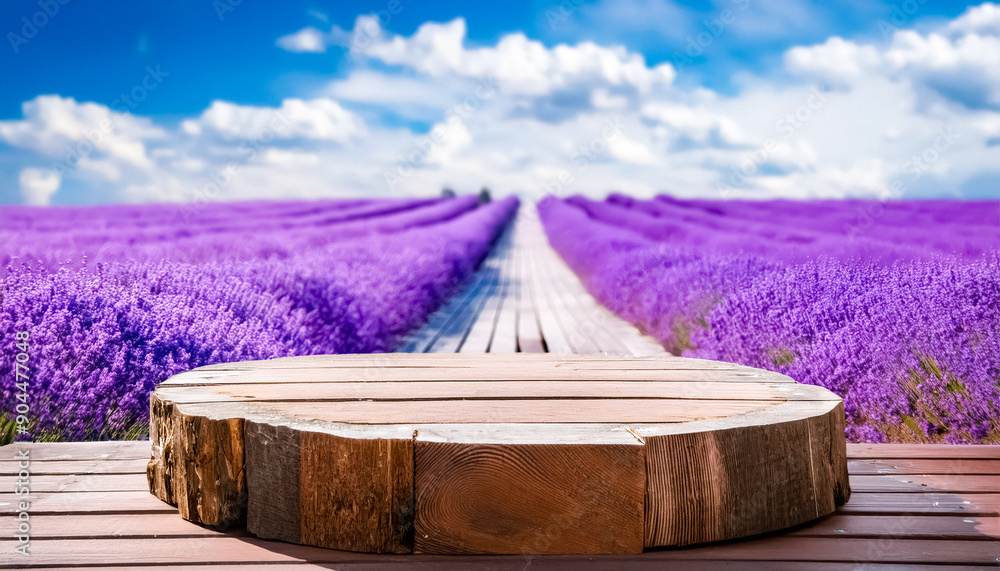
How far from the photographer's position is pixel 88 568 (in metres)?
1.17

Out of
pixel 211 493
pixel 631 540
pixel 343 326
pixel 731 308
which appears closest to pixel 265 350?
pixel 343 326

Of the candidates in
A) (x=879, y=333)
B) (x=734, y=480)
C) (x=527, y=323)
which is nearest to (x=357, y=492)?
(x=734, y=480)

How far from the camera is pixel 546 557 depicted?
3.91ft

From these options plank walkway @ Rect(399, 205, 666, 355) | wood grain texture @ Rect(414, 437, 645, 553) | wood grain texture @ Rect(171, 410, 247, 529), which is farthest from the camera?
plank walkway @ Rect(399, 205, 666, 355)

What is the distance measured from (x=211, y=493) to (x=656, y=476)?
896 millimetres

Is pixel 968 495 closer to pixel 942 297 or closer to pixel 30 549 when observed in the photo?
pixel 942 297

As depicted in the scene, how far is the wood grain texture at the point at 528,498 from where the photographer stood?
3.84ft

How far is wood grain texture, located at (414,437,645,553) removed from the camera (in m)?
1.17

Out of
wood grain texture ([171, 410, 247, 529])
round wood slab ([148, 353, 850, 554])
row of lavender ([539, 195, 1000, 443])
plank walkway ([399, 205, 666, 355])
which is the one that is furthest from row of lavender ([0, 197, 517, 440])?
row of lavender ([539, 195, 1000, 443])

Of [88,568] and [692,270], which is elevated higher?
[692,270]

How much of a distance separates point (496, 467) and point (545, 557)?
20cm

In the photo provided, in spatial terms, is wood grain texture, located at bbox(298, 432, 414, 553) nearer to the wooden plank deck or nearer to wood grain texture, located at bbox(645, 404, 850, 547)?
the wooden plank deck

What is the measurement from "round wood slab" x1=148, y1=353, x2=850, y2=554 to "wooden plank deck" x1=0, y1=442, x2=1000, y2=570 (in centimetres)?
3

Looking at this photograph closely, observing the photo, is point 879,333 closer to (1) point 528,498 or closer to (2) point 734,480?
(2) point 734,480
